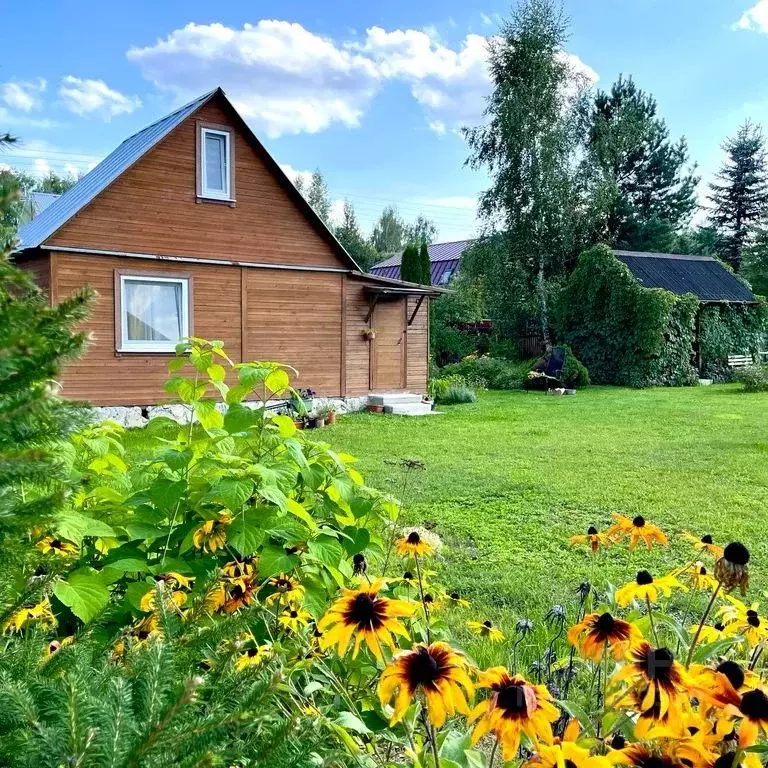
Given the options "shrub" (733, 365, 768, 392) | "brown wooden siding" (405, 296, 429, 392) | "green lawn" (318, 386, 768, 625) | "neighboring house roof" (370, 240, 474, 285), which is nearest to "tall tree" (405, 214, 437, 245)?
"neighboring house roof" (370, 240, 474, 285)

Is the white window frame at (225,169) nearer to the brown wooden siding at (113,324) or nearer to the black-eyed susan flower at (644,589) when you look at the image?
the brown wooden siding at (113,324)

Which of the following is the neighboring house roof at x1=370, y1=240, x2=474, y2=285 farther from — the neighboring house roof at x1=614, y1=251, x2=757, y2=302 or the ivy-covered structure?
the ivy-covered structure

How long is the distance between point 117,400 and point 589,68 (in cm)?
1806

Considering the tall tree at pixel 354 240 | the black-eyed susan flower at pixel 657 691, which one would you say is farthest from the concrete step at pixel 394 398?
the tall tree at pixel 354 240

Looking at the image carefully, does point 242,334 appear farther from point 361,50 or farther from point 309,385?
point 361,50

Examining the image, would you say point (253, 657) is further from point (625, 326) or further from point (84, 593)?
point (625, 326)

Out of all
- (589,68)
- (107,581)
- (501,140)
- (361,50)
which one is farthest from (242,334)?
(361,50)

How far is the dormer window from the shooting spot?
10750mm

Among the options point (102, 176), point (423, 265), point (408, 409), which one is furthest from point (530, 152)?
point (102, 176)

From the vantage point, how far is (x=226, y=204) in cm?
1098

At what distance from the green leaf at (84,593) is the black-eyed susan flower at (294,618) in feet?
1.40

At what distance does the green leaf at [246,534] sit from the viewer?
1.83 meters

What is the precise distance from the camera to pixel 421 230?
196 ft

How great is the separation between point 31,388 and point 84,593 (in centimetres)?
127
